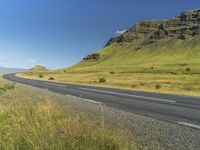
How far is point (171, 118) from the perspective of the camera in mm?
9797

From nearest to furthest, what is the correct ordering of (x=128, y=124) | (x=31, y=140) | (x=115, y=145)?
(x=115, y=145) → (x=31, y=140) → (x=128, y=124)

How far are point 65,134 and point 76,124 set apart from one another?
0.68m

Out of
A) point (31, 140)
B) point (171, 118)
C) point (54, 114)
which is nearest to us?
point (31, 140)

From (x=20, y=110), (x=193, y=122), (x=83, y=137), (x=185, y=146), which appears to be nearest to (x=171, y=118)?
(x=193, y=122)

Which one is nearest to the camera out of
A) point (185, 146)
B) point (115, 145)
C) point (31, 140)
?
point (115, 145)

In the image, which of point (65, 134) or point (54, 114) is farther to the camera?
point (54, 114)

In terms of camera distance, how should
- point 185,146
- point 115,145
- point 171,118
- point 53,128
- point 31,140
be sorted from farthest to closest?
point 171,118 < point 185,146 < point 53,128 < point 31,140 < point 115,145

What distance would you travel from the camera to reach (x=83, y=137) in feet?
17.3

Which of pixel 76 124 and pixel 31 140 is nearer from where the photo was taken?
pixel 31 140

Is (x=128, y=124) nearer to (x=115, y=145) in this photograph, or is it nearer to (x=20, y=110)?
(x=20, y=110)

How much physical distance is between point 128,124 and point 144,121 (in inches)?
26.4

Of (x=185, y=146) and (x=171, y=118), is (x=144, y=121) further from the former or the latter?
(x=185, y=146)

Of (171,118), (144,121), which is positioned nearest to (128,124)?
(144,121)

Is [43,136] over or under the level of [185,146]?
over
